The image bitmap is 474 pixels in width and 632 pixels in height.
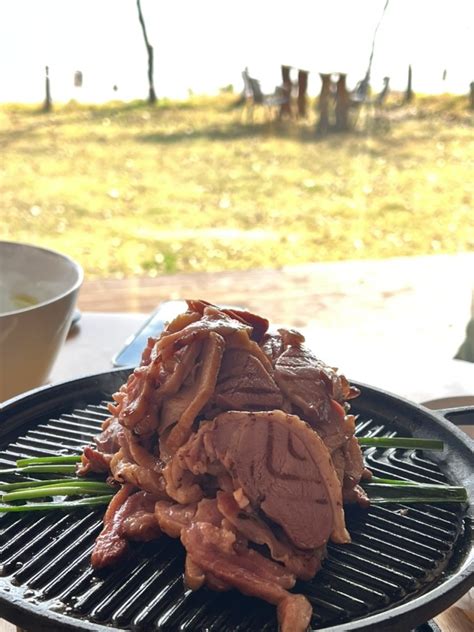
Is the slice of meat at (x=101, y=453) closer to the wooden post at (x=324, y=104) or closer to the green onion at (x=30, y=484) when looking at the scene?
the green onion at (x=30, y=484)

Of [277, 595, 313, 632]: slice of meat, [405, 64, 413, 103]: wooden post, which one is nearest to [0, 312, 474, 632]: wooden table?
[277, 595, 313, 632]: slice of meat

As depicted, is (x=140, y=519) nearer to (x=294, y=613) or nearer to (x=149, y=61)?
(x=294, y=613)

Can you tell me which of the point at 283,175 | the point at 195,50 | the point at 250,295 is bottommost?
the point at 250,295

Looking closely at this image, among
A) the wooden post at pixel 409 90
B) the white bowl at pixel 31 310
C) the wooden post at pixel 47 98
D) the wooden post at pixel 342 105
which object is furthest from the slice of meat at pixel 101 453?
the wooden post at pixel 409 90

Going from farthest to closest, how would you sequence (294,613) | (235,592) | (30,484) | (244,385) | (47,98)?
(47,98)
(30,484)
(244,385)
(235,592)
(294,613)

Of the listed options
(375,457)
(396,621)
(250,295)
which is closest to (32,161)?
(250,295)

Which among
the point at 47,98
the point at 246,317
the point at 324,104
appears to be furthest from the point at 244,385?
the point at 324,104

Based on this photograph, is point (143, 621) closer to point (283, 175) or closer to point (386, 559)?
point (386, 559)

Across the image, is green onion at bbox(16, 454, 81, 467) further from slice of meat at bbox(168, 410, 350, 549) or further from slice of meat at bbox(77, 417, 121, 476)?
slice of meat at bbox(168, 410, 350, 549)
